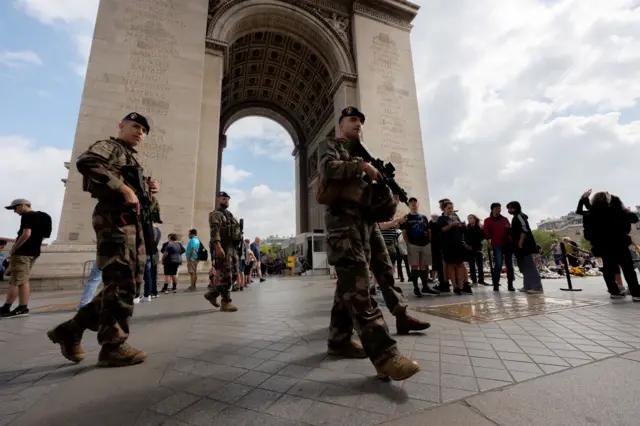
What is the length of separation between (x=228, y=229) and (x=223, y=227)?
88 mm

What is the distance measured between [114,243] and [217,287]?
2425 millimetres

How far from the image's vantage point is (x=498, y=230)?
6422 mm

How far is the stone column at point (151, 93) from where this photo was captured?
9578 millimetres

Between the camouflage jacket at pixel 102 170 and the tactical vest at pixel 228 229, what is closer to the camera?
the camouflage jacket at pixel 102 170

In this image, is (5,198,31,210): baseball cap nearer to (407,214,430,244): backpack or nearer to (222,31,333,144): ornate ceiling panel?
(407,214,430,244): backpack

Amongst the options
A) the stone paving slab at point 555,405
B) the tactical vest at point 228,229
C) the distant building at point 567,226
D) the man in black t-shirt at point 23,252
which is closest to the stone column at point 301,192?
the tactical vest at point 228,229

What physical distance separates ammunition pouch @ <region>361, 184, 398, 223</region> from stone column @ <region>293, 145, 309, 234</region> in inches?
791

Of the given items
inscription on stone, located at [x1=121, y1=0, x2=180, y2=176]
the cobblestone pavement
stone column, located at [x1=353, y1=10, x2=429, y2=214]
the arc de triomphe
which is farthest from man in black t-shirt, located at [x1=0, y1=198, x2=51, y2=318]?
stone column, located at [x1=353, y1=10, x2=429, y2=214]

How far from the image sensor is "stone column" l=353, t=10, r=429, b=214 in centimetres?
1408

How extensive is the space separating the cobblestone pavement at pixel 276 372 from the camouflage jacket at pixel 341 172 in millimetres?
1175

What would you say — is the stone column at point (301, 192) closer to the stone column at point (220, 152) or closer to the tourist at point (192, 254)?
the stone column at point (220, 152)

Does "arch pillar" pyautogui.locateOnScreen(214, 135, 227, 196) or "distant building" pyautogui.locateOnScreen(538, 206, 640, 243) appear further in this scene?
"distant building" pyautogui.locateOnScreen(538, 206, 640, 243)

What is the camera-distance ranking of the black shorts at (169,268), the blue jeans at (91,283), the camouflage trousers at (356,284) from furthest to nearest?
the black shorts at (169,268) < the blue jeans at (91,283) < the camouflage trousers at (356,284)

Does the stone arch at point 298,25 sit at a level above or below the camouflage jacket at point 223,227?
above
